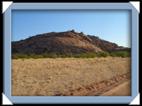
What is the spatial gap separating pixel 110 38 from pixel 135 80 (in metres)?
0.59

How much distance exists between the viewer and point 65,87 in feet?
53.7

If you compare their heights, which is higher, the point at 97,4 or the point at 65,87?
the point at 97,4

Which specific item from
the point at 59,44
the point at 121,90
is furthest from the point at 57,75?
the point at 121,90

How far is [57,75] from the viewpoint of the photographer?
16391mm

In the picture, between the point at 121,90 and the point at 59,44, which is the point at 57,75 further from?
the point at 121,90

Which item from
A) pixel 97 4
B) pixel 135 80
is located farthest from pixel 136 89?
pixel 97 4

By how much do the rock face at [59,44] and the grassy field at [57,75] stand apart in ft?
0.36

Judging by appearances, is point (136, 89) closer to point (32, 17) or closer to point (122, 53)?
point (122, 53)

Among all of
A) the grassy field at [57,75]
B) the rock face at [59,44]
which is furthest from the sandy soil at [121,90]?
the rock face at [59,44]

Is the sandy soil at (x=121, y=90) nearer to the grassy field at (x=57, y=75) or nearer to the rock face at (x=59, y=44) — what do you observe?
the grassy field at (x=57, y=75)

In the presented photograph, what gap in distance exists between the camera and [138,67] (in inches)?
642

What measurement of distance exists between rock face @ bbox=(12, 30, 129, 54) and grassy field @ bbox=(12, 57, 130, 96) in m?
0.11

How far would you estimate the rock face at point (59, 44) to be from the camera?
645 inches

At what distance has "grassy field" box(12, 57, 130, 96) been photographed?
53.7 ft
